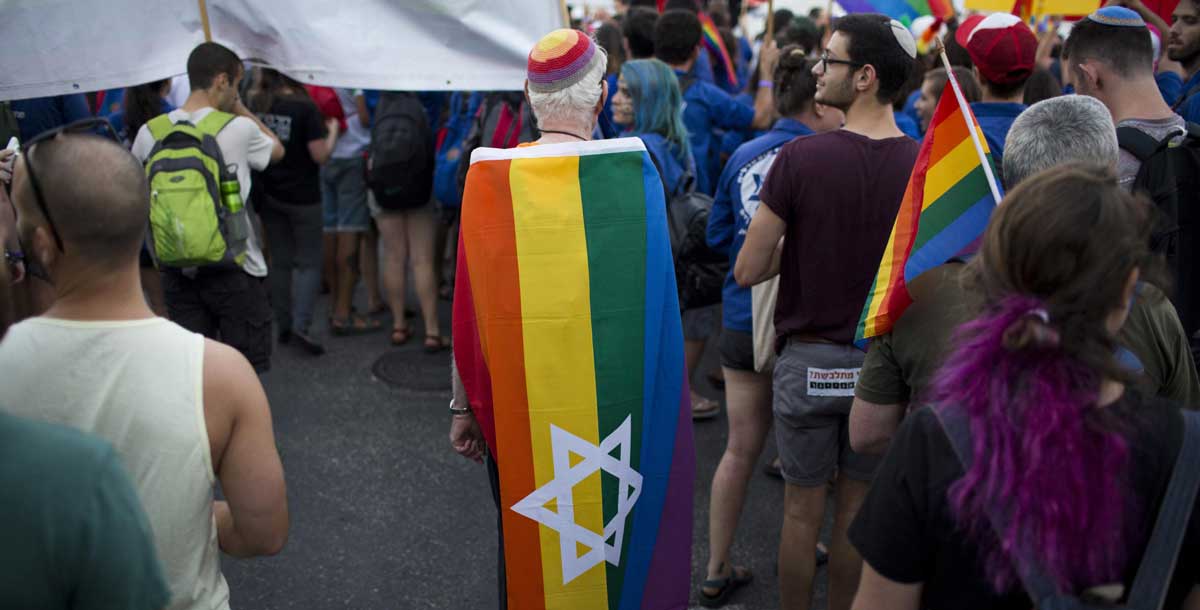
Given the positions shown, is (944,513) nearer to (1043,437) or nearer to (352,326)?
(1043,437)

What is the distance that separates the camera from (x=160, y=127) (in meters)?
4.21

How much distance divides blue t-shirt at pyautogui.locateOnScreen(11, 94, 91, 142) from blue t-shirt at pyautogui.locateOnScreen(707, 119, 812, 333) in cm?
318

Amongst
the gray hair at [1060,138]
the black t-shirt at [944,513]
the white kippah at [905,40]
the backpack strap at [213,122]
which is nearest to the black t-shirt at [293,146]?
the backpack strap at [213,122]

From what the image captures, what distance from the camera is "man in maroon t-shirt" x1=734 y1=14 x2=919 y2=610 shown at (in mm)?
2869

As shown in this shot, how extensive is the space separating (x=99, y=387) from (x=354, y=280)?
17.4ft

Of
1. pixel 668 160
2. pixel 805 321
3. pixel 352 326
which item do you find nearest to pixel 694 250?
pixel 668 160

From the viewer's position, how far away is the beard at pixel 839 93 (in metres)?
2.95

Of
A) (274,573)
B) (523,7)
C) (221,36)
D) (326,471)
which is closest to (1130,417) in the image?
(523,7)

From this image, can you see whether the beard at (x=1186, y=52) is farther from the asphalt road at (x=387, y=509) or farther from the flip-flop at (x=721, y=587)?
the flip-flop at (x=721, y=587)

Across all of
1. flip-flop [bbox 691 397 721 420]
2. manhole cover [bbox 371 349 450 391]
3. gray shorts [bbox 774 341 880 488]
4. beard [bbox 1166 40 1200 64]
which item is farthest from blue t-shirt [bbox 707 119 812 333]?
manhole cover [bbox 371 349 450 391]

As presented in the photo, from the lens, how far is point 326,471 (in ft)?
15.5

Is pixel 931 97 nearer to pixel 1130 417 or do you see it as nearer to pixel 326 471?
pixel 326 471

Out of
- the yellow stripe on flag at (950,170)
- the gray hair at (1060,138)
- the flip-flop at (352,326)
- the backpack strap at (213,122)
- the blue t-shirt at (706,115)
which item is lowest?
the flip-flop at (352,326)

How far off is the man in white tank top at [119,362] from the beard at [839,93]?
1.92 meters
